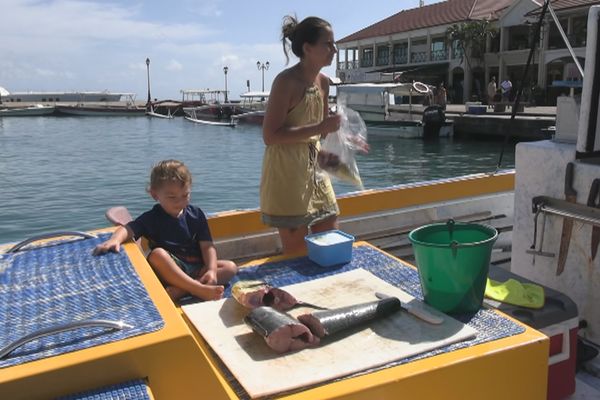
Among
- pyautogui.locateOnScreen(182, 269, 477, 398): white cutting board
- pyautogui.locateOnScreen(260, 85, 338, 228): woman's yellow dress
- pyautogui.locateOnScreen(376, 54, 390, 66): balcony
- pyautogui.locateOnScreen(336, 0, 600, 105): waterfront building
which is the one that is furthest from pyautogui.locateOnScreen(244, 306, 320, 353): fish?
pyautogui.locateOnScreen(376, 54, 390, 66): balcony

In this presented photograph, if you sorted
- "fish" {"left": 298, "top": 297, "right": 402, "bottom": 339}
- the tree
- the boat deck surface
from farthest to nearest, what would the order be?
the tree, the boat deck surface, "fish" {"left": 298, "top": 297, "right": 402, "bottom": 339}

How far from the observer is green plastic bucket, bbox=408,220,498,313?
2.32 m

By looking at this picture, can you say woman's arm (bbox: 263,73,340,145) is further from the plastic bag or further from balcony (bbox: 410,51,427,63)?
balcony (bbox: 410,51,427,63)

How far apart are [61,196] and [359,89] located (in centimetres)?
2032

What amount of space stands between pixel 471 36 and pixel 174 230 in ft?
152

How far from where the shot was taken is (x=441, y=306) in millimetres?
2432

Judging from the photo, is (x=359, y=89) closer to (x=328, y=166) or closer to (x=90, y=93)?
(x=328, y=166)

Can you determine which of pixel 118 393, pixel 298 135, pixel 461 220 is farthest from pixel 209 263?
pixel 461 220

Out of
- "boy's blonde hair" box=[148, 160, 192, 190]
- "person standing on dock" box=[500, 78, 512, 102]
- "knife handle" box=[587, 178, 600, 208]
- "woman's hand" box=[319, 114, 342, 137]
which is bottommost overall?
"knife handle" box=[587, 178, 600, 208]

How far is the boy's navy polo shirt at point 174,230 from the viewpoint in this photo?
2934 mm

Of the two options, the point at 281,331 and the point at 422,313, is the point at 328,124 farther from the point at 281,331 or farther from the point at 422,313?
the point at 281,331

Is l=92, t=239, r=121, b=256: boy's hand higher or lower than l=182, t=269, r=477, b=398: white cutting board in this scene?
higher

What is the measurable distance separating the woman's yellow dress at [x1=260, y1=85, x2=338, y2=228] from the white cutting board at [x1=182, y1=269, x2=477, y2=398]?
64 centimetres

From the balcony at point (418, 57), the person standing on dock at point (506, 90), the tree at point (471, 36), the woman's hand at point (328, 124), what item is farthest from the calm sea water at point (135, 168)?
the balcony at point (418, 57)
